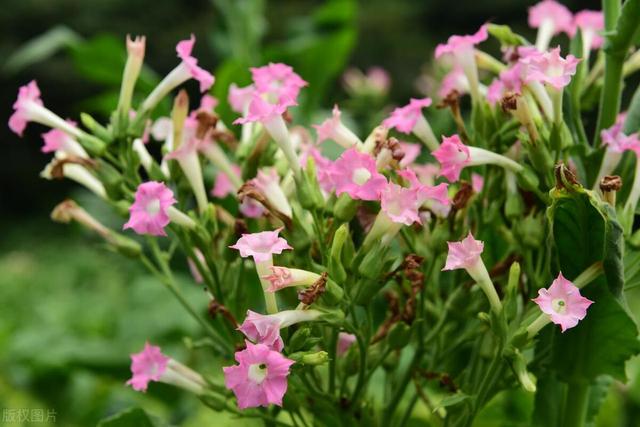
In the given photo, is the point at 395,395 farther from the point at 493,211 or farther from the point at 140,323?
the point at 140,323

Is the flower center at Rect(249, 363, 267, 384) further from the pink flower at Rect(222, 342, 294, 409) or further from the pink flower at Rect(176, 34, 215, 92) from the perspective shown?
the pink flower at Rect(176, 34, 215, 92)

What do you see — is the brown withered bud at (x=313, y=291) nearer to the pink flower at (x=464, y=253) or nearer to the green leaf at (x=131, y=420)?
the pink flower at (x=464, y=253)

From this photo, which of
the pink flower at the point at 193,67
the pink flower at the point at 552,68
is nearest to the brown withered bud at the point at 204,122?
the pink flower at the point at 193,67

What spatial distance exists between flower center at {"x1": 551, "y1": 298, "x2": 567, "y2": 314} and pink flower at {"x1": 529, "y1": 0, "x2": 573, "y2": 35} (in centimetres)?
34

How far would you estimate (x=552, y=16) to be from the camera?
2.69 feet

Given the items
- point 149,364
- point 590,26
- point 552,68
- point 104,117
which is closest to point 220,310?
point 149,364

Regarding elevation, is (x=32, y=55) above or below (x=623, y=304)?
above

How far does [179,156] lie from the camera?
0.67 m

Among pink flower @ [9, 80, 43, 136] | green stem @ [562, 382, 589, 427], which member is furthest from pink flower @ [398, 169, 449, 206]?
pink flower @ [9, 80, 43, 136]

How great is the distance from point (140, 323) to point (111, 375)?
0.72 feet

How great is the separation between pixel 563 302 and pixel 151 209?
263 mm

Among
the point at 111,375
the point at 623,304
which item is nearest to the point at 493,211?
the point at 623,304

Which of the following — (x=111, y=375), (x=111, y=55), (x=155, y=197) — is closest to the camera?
(x=155, y=197)

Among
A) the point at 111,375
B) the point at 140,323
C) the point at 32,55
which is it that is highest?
the point at 32,55
